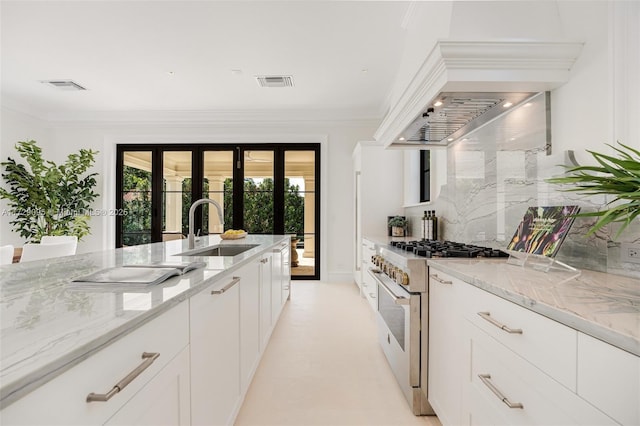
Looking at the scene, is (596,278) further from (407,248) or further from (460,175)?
(460,175)

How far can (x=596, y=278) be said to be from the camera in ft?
3.85

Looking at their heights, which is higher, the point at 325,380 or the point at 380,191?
the point at 380,191

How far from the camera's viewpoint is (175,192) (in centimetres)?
565

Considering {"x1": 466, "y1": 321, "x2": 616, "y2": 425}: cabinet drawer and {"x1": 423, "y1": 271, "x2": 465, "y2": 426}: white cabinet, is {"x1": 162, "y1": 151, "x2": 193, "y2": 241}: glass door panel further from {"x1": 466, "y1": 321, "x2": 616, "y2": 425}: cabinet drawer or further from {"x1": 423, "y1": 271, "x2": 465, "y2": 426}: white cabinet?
{"x1": 466, "y1": 321, "x2": 616, "y2": 425}: cabinet drawer

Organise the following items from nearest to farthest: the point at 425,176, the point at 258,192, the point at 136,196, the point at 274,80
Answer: the point at 425,176
the point at 274,80
the point at 258,192
the point at 136,196

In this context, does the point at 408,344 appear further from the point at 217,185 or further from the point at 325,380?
the point at 217,185

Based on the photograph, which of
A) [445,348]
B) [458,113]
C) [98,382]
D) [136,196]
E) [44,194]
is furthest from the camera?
[136,196]

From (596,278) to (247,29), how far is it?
3.22 meters

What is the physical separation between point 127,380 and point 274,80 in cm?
408

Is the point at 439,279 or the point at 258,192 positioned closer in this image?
the point at 439,279

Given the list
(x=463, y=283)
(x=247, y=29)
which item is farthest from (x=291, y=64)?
(x=463, y=283)

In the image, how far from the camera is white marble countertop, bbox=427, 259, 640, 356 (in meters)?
0.66

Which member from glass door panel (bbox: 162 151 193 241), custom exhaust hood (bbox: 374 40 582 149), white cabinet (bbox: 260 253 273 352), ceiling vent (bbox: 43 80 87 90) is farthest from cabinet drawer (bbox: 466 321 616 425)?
ceiling vent (bbox: 43 80 87 90)

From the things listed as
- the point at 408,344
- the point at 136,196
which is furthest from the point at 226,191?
the point at 408,344
